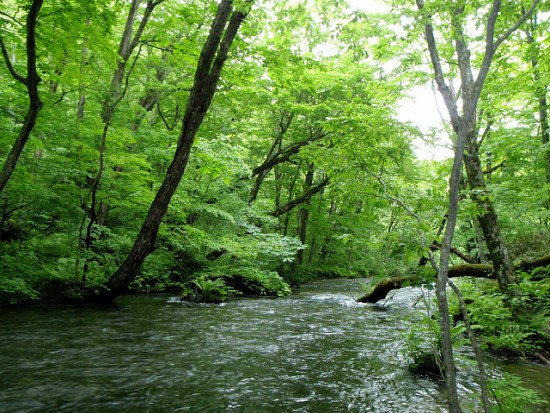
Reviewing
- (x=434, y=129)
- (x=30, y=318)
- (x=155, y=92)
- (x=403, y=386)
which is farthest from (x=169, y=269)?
(x=434, y=129)

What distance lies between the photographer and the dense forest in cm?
452

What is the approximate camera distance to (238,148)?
39.3 ft

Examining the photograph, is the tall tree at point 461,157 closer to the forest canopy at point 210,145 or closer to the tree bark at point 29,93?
the forest canopy at point 210,145

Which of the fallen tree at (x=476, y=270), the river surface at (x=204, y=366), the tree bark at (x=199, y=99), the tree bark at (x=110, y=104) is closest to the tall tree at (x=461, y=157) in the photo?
the fallen tree at (x=476, y=270)

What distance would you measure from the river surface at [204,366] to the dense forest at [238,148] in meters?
1.30

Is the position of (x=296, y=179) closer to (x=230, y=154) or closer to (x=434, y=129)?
(x=230, y=154)

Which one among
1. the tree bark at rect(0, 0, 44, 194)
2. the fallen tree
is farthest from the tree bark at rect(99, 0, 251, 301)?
the fallen tree

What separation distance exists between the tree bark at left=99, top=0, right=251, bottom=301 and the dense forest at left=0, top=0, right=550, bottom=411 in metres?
0.04

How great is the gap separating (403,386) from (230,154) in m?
8.36

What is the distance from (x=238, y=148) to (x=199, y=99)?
418cm

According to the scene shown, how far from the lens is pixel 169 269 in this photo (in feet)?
44.1

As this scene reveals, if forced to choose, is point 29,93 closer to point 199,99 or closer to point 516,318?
point 199,99

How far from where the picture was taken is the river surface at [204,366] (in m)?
4.01

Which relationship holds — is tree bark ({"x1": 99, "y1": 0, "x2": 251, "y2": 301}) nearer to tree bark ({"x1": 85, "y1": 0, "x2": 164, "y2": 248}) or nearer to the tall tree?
tree bark ({"x1": 85, "y1": 0, "x2": 164, "y2": 248})
